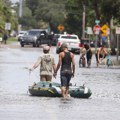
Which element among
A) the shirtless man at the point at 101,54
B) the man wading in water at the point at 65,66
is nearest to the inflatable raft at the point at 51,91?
the man wading in water at the point at 65,66

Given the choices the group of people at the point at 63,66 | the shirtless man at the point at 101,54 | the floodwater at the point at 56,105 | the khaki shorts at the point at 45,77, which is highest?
the group of people at the point at 63,66

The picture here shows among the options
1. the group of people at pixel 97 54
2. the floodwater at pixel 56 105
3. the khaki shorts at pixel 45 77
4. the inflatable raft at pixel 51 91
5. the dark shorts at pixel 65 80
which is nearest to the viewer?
the floodwater at pixel 56 105

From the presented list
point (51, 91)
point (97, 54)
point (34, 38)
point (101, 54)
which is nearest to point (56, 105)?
point (51, 91)

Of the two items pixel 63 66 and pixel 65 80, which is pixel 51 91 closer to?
pixel 65 80

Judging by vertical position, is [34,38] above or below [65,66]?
below

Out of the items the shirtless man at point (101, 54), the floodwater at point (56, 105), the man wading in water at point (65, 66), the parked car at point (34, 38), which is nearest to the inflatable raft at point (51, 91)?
the floodwater at point (56, 105)

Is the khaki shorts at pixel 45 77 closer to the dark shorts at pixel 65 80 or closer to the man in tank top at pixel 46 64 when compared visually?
the man in tank top at pixel 46 64

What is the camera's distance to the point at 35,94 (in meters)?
22.2

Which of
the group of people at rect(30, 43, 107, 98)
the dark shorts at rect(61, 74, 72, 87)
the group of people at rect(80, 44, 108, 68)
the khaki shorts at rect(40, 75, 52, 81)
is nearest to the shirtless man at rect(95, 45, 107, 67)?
the group of people at rect(80, 44, 108, 68)

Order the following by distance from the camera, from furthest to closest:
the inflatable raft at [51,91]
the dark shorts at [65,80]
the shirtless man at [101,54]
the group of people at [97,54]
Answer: the shirtless man at [101,54]
the group of people at [97,54]
the inflatable raft at [51,91]
the dark shorts at [65,80]

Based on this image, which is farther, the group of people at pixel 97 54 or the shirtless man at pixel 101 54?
the shirtless man at pixel 101 54

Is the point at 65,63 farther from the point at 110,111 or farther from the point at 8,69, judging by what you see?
the point at 8,69

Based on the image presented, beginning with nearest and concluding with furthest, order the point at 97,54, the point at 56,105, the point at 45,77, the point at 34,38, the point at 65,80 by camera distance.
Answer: the point at 56,105 → the point at 65,80 → the point at 45,77 → the point at 97,54 → the point at 34,38

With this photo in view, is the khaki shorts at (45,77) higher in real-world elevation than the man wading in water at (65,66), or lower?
lower
